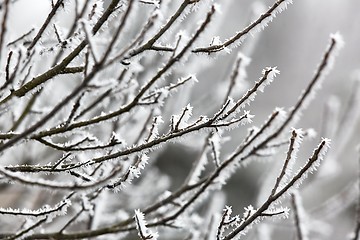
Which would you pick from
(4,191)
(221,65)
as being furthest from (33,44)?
(221,65)

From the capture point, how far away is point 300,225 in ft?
8.81

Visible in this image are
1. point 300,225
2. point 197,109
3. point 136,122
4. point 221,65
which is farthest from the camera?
point 221,65

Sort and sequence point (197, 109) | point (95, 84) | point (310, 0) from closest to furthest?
point (95, 84) < point (197, 109) < point (310, 0)

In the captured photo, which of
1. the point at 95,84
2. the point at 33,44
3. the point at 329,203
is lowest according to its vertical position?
the point at 95,84

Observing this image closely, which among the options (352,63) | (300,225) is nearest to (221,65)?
(352,63)

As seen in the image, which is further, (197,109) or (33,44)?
(197,109)

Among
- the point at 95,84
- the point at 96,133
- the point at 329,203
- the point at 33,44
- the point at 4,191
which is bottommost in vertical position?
the point at 95,84

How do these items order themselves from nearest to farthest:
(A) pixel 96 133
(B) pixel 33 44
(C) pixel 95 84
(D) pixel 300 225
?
(C) pixel 95 84 < (B) pixel 33 44 < (D) pixel 300 225 < (A) pixel 96 133

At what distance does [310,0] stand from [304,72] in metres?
1.64

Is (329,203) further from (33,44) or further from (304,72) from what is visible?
(304,72)

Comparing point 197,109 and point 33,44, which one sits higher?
point 197,109

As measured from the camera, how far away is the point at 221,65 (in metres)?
10.5

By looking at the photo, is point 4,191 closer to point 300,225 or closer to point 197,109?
point 197,109

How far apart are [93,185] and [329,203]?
3.07 m
